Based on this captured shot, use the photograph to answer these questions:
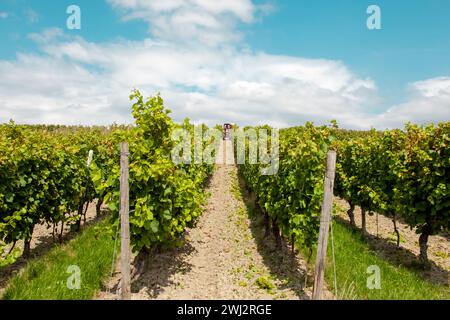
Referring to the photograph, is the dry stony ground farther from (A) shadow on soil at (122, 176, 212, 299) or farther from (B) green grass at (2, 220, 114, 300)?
(B) green grass at (2, 220, 114, 300)

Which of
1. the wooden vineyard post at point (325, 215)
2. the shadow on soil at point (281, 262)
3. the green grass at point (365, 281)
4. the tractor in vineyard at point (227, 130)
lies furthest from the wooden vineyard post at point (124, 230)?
the tractor in vineyard at point (227, 130)

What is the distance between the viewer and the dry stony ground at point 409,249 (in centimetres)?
874

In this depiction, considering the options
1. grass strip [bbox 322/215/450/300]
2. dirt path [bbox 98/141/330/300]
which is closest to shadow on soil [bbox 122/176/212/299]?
dirt path [bbox 98/141/330/300]

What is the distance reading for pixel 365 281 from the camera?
268 inches

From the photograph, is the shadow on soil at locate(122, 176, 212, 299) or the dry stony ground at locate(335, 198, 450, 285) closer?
the shadow on soil at locate(122, 176, 212, 299)

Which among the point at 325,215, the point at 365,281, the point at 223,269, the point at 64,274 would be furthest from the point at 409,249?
the point at 64,274

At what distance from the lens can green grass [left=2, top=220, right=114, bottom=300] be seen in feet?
18.7

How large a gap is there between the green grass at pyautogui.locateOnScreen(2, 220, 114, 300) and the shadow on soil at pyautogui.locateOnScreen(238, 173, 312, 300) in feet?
11.5

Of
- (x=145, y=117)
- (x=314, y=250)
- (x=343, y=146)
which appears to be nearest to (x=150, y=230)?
(x=145, y=117)

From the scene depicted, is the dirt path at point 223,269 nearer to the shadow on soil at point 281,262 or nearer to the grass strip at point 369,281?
the shadow on soil at point 281,262

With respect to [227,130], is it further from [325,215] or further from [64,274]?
[325,215]

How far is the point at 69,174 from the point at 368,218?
11335mm

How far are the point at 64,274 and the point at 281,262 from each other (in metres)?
4.57
